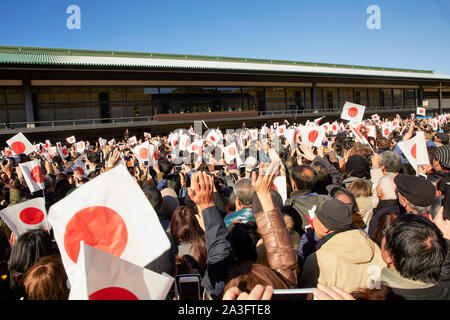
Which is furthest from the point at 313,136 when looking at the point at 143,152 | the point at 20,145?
the point at 20,145

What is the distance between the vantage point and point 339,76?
31.4m

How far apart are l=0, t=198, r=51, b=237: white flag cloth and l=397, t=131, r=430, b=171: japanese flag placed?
443cm

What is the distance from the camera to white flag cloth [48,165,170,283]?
5.25 feet

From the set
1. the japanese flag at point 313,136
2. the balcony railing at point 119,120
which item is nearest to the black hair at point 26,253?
the japanese flag at point 313,136

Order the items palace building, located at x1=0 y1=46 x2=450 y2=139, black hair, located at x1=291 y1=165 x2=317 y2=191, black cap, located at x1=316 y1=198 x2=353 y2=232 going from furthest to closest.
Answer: palace building, located at x1=0 y1=46 x2=450 y2=139
black hair, located at x1=291 y1=165 x2=317 y2=191
black cap, located at x1=316 y1=198 x2=353 y2=232

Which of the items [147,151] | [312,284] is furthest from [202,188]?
[147,151]

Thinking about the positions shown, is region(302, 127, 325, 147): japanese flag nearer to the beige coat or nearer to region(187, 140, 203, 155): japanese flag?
region(187, 140, 203, 155): japanese flag

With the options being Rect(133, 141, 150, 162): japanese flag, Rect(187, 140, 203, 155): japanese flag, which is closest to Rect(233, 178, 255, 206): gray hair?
Rect(133, 141, 150, 162): japanese flag

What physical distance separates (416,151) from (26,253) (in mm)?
4516

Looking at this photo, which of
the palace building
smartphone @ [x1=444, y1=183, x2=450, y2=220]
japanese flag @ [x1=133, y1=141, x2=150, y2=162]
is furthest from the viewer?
the palace building

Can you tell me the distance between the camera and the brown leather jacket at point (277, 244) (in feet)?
5.53

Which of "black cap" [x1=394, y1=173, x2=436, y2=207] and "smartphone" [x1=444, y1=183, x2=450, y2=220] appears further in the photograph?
"black cap" [x1=394, y1=173, x2=436, y2=207]

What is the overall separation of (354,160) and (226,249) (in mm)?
3491
